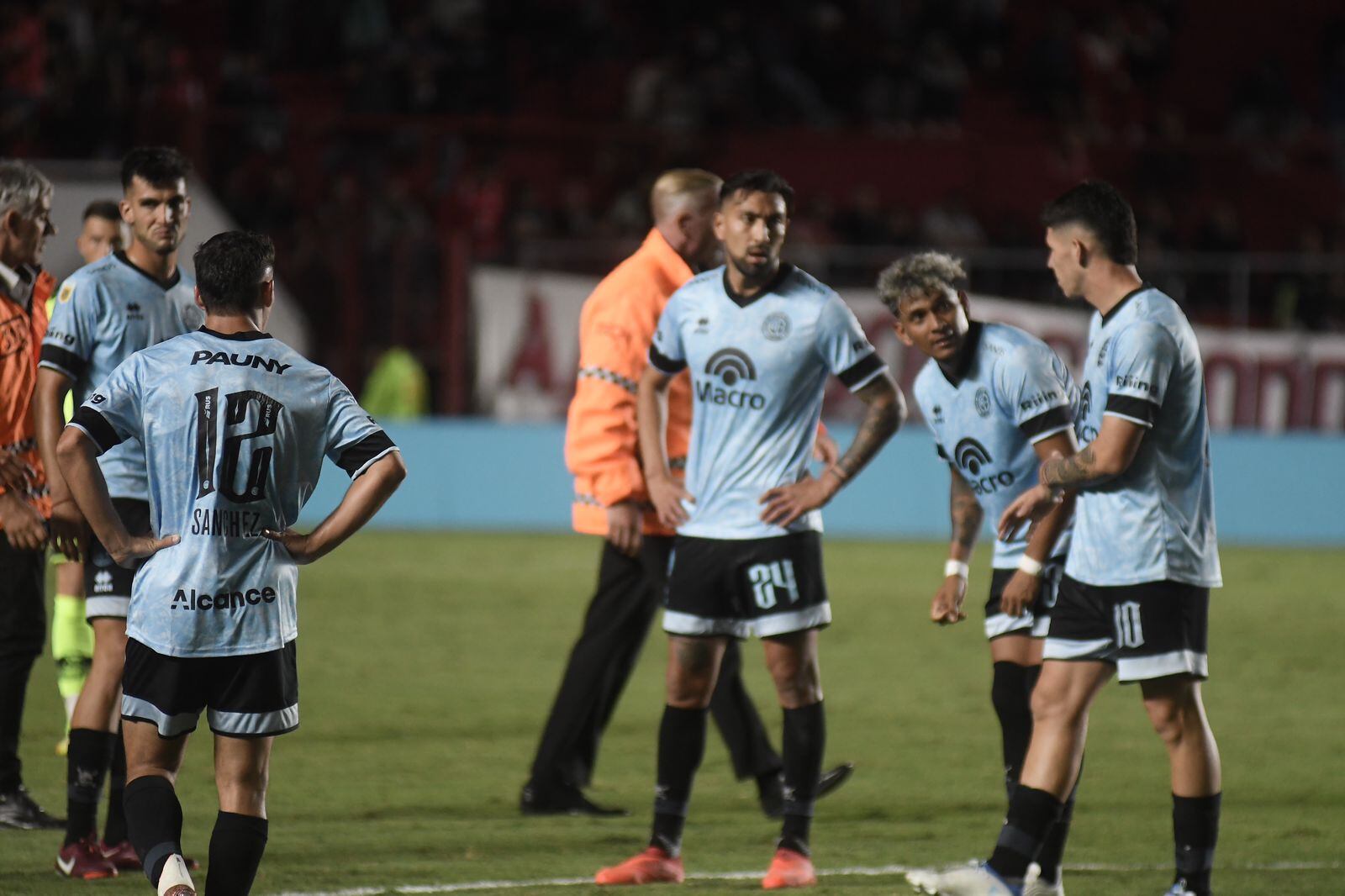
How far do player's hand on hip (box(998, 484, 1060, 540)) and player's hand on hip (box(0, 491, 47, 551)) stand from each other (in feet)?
9.52

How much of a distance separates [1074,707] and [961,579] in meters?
0.87

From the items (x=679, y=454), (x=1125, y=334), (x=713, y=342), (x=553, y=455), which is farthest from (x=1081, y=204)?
(x=553, y=455)

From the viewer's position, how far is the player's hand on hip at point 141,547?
4402 mm

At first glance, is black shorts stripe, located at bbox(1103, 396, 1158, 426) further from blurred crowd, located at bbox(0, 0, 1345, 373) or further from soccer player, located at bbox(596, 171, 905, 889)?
blurred crowd, located at bbox(0, 0, 1345, 373)

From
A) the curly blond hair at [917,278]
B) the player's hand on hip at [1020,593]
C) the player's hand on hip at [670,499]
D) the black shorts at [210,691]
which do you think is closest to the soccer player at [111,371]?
the black shorts at [210,691]

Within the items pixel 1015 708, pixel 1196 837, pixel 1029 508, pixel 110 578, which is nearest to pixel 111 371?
pixel 110 578

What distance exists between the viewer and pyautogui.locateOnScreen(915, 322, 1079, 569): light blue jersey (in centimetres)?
546

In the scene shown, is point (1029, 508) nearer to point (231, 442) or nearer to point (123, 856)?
point (231, 442)

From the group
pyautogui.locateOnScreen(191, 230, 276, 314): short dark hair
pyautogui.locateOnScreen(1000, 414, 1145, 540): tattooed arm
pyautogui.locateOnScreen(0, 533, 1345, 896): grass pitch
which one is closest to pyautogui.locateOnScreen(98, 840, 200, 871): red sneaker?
pyautogui.locateOnScreen(0, 533, 1345, 896): grass pitch

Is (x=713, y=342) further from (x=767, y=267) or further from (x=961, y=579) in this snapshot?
(x=961, y=579)

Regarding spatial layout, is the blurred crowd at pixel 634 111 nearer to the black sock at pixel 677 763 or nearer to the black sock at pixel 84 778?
the black sock at pixel 677 763

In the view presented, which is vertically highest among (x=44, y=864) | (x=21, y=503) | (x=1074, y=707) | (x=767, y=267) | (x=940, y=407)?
(x=767, y=267)

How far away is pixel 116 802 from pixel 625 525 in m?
1.97

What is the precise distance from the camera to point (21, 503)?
5.51 meters
